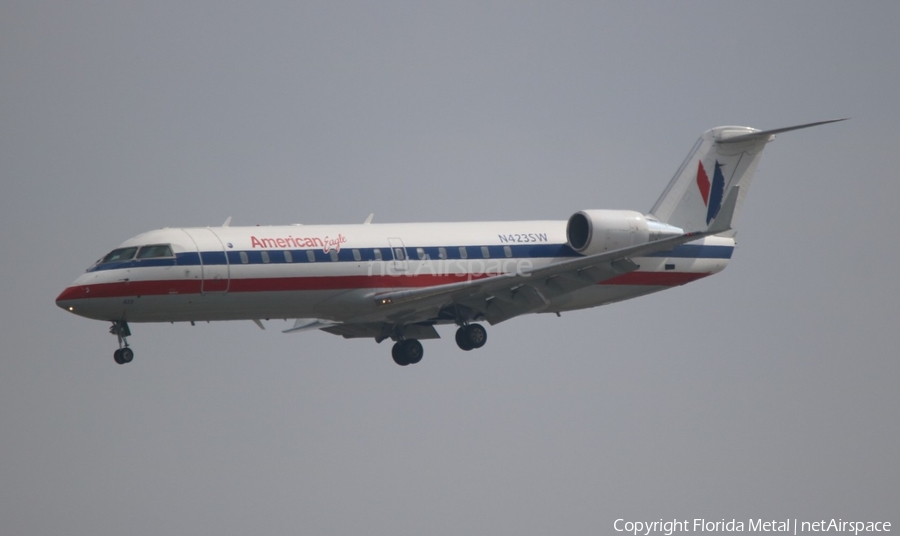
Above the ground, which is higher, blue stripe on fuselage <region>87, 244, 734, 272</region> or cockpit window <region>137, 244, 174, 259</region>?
cockpit window <region>137, 244, 174, 259</region>

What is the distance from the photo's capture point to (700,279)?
43.5 meters

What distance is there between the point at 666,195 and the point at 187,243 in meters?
15.2

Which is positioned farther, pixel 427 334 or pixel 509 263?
pixel 427 334

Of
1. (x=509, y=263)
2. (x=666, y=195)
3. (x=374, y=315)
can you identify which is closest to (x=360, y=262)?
(x=374, y=315)

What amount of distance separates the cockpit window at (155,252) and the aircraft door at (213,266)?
2.42 ft

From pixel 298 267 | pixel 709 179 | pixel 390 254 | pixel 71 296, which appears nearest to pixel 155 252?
pixel 71 296

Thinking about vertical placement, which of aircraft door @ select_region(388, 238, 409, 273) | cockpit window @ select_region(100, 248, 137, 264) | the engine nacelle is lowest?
the engine nacelle

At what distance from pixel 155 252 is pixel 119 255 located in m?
1.00

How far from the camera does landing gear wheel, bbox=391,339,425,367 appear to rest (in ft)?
141

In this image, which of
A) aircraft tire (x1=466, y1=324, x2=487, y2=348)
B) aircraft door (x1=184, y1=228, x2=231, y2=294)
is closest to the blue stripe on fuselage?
aircraft door (x1=184, y1=228, x2=231, y2=294)

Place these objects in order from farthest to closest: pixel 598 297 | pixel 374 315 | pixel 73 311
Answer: pixel 598 297 < pixel 374 315 < pixel 73 311

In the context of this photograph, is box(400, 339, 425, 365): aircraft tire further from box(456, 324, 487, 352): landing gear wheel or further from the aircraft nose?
the aircraft nose

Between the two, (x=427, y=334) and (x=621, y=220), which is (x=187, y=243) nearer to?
(x=427, y=334)

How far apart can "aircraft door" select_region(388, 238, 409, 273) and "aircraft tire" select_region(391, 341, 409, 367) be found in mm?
4495
